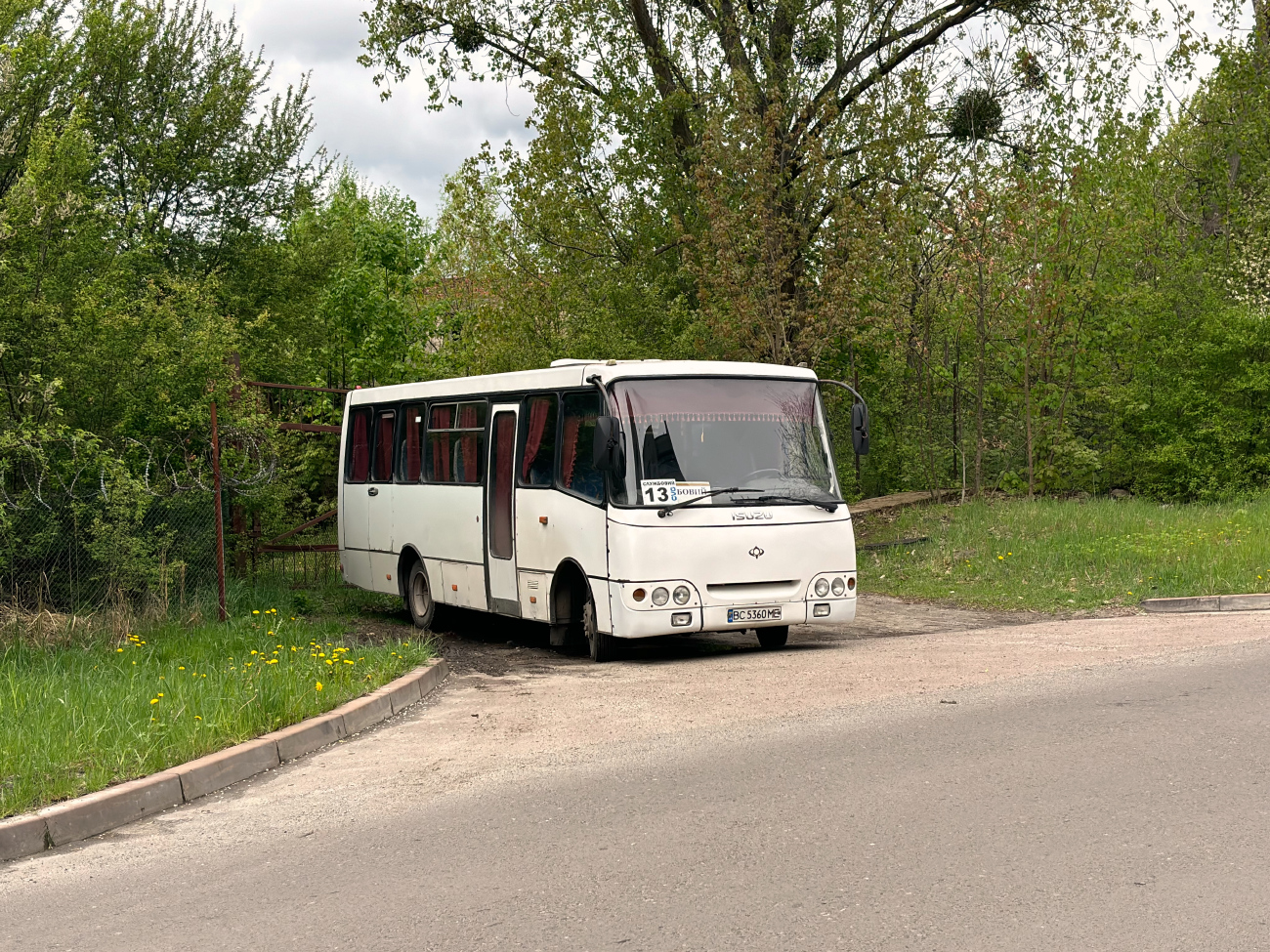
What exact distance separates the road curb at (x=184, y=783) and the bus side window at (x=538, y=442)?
4.05m

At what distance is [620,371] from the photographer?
43.3 ft

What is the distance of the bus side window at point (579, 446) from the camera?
1320 centimetres

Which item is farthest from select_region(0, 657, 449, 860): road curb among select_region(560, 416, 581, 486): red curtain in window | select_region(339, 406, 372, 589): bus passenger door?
select_region(339, 406, 372, 589): bus passenger door

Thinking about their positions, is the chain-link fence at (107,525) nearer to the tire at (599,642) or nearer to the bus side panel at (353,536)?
the bus side panel at (353,536)

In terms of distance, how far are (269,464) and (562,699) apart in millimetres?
6690

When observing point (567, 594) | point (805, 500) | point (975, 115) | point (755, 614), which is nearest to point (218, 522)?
point (567, 594)

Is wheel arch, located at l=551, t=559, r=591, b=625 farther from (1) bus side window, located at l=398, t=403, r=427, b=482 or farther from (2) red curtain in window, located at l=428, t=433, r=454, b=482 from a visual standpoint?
(1) bus side window, located at l=398, t=403, r=427, b=482

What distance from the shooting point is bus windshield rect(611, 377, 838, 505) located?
42.0 ft

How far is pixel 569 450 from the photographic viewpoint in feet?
45.0

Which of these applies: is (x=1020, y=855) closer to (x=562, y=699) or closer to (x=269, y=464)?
(x=562, y=699)

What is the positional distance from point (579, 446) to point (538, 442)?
0.90 m

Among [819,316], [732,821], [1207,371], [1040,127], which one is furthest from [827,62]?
[732,821]

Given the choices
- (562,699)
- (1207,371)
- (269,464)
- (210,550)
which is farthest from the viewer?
(1207,371)

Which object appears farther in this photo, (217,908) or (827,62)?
(827,62)
